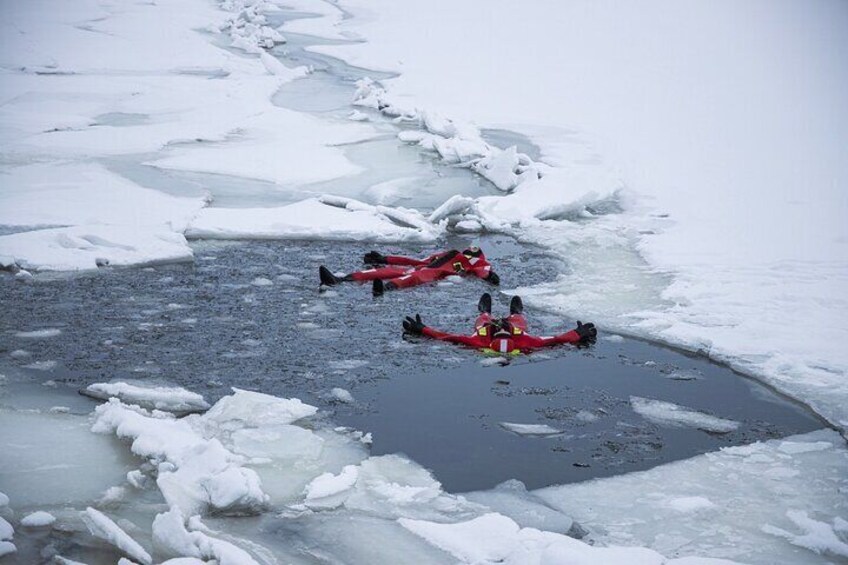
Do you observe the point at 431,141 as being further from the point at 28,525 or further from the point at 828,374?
the point at 28,525

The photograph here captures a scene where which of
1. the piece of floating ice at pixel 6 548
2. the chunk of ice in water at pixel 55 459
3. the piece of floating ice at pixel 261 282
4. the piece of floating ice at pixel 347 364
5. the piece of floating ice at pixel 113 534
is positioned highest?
the piece of floating ice at pixel 113 534

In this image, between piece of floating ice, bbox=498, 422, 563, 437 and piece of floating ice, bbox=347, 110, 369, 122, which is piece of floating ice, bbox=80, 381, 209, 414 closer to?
piece of floating ice, bbox=498, 422, 563, 437

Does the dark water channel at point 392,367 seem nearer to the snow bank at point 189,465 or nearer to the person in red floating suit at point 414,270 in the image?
the person in red floating suit at point 414,270

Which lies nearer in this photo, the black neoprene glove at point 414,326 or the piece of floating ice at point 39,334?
the piece of floating ice at point 39,334

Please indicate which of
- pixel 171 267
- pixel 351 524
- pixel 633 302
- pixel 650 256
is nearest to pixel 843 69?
pixel 650 256

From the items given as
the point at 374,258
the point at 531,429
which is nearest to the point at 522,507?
the point at 531,429

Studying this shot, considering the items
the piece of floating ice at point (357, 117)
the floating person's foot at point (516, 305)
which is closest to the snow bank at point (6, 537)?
the floating person's foot at point (516, 305)
